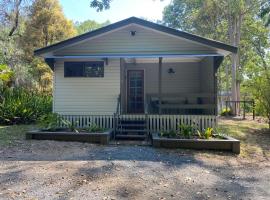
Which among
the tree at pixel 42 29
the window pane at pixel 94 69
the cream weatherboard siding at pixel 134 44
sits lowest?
the window pane at pixel 94 69

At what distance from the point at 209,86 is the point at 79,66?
5346 millimetres

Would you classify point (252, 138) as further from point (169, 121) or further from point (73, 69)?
point (73, 69)

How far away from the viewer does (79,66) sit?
12469 millimetres

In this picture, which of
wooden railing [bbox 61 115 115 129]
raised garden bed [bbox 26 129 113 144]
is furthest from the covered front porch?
raised garden bed [bbox 26 129 113 144]

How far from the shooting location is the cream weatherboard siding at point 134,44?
1217 cm

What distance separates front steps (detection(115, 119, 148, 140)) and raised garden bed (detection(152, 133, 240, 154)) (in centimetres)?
162

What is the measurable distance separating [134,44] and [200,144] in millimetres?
5154

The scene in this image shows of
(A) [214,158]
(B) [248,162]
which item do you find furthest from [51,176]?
(B) [248,162]

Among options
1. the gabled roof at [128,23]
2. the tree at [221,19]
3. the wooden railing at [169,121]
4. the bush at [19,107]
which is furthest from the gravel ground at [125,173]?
the tree at [221,19]

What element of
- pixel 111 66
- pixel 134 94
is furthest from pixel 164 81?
pixel 111 66

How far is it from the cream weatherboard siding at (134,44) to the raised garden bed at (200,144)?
4294mm

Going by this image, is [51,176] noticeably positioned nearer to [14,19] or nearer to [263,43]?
[14,19]

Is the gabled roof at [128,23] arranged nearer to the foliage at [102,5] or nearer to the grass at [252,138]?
the foliage at [102,5]

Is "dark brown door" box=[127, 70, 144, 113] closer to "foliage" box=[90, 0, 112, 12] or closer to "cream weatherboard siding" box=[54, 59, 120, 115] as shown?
"cream weatherboard siding" box=[54, 59, 120, 115]
